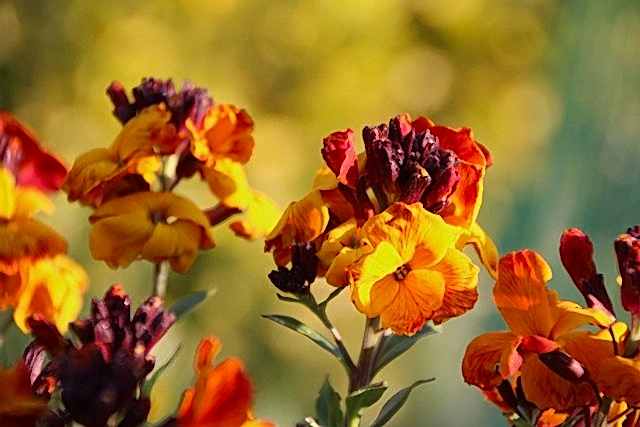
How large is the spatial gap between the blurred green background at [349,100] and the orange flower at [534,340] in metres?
1.78

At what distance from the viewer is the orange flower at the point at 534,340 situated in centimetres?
79

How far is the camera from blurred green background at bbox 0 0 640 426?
2715mm

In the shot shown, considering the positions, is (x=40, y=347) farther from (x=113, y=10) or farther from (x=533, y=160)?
(x=533, y=160)

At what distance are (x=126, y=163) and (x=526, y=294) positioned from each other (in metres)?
0.35

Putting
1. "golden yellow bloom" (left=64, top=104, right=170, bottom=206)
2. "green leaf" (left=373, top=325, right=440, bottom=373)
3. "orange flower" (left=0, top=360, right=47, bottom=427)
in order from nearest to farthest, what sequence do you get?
"orange flower" (left=0, top=360, right=47, bottom=427) < "green leaf" (left=373, top=325, right=440, bottom=373) < "golden yellow bloom" (left=64, top=104, right=170, bottom=206)

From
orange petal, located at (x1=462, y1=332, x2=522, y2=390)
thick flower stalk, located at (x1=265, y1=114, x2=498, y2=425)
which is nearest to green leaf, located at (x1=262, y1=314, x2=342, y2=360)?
thick flower stalk, located at (x1=265, y1=114, x2=498, y2=425)

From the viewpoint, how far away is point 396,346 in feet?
2.97

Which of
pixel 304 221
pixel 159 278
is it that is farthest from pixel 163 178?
pixel 304 221

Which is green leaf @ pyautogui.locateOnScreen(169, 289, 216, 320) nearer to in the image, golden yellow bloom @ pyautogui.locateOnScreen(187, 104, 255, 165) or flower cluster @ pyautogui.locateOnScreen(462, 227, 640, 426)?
golden yellow bloom @ pyautogui.locateOnScreen(187, 104, 255, 165)

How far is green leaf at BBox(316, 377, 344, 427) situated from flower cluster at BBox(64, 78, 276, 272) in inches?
5.7

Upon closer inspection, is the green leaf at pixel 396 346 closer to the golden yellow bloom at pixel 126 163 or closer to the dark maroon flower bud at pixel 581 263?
the dark maroon flower bud at pixel 581 263

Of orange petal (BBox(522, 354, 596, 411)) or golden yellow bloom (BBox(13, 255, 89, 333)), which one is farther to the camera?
golden yellow bloom (BBox(13, 255, 89, 333))

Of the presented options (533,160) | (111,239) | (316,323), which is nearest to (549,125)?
(533,160)

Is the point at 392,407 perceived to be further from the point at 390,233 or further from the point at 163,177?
the point at 163,177
